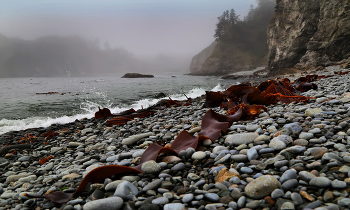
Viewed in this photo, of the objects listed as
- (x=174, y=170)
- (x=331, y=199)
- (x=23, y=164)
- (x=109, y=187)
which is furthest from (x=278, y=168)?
(x=23, y=164)

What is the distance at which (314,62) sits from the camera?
21.5m

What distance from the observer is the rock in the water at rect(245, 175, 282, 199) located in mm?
1086

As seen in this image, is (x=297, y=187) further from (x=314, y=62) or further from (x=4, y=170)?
(x=314, y=62)

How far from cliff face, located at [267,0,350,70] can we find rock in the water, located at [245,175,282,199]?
24.9 m

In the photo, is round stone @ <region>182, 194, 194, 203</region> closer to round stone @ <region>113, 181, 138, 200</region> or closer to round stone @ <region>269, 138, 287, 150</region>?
round stone @ <region>113, 181, 138, 200</region>

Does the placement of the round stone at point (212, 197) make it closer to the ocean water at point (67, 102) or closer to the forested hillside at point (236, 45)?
the ocean water at point (67, 102)

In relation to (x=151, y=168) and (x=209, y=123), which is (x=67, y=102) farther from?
(x=151, y=168)

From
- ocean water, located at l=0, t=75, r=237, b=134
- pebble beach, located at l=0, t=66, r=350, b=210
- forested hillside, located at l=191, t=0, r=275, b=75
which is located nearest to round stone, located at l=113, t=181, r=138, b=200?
pebble beach, located at l=0, t=66, r=350, b=210

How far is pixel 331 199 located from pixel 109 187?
1325mm

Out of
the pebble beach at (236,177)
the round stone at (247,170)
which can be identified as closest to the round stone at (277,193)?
the pebble beach at (236,177)

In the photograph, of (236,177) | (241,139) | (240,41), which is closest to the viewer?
(236,177)

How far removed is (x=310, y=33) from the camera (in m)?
24.2

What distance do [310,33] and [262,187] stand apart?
30.0 metres

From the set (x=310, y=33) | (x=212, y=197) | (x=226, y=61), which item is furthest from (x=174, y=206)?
(x=226, y=61)
